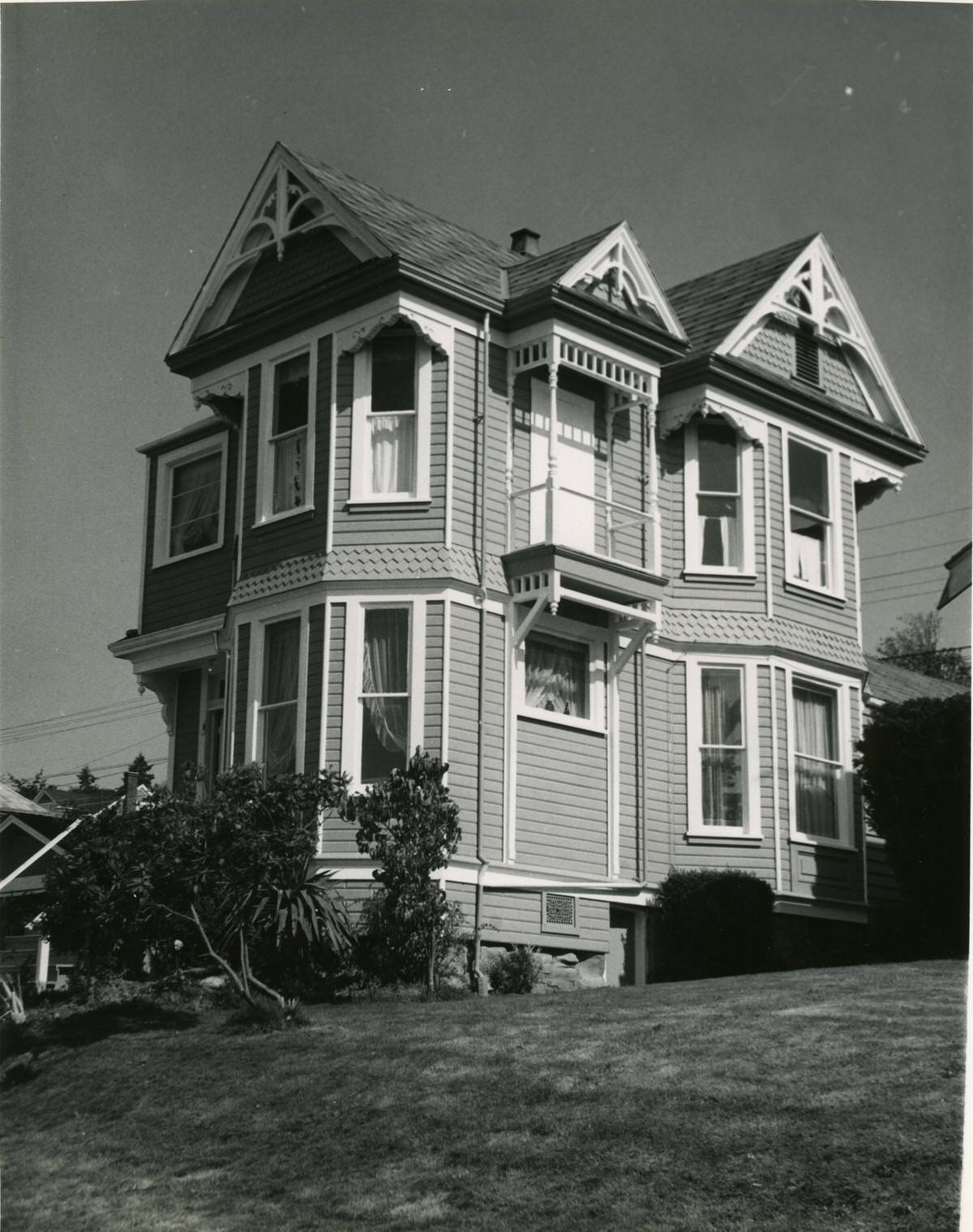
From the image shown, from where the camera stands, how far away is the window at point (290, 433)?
1958cm

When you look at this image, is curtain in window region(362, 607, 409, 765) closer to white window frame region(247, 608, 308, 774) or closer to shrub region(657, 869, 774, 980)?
white window frame region(247, 608, 308, 774)

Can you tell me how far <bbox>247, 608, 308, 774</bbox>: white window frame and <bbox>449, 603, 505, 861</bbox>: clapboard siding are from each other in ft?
5.58

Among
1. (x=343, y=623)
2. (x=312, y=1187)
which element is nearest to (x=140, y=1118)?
(x=312, y=1187)

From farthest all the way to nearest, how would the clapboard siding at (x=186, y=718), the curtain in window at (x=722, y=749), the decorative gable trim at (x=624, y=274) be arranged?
the clapboard siding at (x=186, y=718) < the curtain in window at (x=722, y=749) < the decorative gable trim at (x=624, y=274)

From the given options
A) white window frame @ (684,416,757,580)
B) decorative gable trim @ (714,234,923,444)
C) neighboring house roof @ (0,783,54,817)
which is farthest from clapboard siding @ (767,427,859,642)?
neighboring house roof @ (0,783,54,817)

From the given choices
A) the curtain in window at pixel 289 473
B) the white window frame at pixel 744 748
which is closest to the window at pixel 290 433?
the curtain in window at pixel 289 473

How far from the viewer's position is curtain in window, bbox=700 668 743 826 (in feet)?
67.6

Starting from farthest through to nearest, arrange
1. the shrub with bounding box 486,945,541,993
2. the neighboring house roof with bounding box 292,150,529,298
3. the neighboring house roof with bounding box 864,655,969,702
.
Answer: the neighboring house roof with bounding box 864,655,969,702 < the neighboring house roof with bounding box 292,150,529,298 < the shrub with bounding box 486,945,541,993

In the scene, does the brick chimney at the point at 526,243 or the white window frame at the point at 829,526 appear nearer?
the white window frame at the point at 829,526

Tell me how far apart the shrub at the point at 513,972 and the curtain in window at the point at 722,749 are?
3.96 m

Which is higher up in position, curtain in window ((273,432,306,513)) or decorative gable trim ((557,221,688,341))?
decorative gable trim ((557,221,688,341))

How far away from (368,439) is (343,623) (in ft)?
7.25

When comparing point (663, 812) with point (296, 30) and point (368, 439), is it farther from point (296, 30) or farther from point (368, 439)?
point (296, 30)

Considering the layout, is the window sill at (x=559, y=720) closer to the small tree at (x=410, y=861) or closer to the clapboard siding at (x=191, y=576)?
the small tree at (x=410, y=861)
